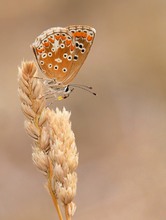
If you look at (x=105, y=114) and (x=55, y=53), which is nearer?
(x=55, y=53)

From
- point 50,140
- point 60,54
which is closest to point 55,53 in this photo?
point 60,54

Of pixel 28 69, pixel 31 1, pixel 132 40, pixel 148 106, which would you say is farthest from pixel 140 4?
pixel 28 69

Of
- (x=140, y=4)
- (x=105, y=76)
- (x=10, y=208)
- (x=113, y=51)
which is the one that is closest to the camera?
(x=10, y=208)

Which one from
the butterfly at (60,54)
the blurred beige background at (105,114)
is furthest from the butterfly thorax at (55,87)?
the blurred beige background at (105,114)

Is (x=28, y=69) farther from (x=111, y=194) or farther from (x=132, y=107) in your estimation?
(x=132, y=107)

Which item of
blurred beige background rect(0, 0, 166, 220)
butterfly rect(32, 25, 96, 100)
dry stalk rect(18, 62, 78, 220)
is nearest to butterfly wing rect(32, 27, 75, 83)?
butterfly rect(32, 25, 96, 100)

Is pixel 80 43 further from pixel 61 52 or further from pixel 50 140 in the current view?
pixel 50 140

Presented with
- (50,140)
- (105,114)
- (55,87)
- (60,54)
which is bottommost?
(105,114)
